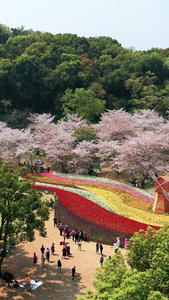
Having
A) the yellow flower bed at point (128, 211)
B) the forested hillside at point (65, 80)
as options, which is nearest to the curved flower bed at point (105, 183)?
the yellow flower bed at point (128, 211)

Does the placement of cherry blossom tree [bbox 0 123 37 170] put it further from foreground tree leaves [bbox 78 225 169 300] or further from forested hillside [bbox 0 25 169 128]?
foreground tree leaves [bbox 78 225 169 300]

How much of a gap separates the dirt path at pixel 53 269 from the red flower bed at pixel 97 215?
8.42 ft

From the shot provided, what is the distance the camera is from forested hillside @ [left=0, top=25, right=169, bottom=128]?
214 feet

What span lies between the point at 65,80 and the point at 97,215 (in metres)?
43.7

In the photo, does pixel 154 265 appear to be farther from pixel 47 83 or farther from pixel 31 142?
pixel 47 83

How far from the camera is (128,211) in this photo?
31.3 meters

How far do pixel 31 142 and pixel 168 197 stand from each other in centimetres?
2369

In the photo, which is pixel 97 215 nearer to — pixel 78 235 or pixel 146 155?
pixel 78 235

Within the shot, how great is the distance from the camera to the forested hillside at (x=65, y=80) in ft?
214

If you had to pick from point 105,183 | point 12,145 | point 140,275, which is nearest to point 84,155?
point 105,183

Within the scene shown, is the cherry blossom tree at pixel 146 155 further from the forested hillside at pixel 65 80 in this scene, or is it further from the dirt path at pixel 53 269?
the forested hillside at pixel 65 80

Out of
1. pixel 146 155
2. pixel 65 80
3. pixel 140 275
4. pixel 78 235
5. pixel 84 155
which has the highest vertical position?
pixel 65 80

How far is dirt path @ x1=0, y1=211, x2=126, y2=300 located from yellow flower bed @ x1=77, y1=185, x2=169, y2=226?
201 inches

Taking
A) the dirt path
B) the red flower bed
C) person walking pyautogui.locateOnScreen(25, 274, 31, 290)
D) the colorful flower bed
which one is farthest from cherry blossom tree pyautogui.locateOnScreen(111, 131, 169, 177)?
person walking pyautogui.locateOnScreen(25, 274, 31, 290)
